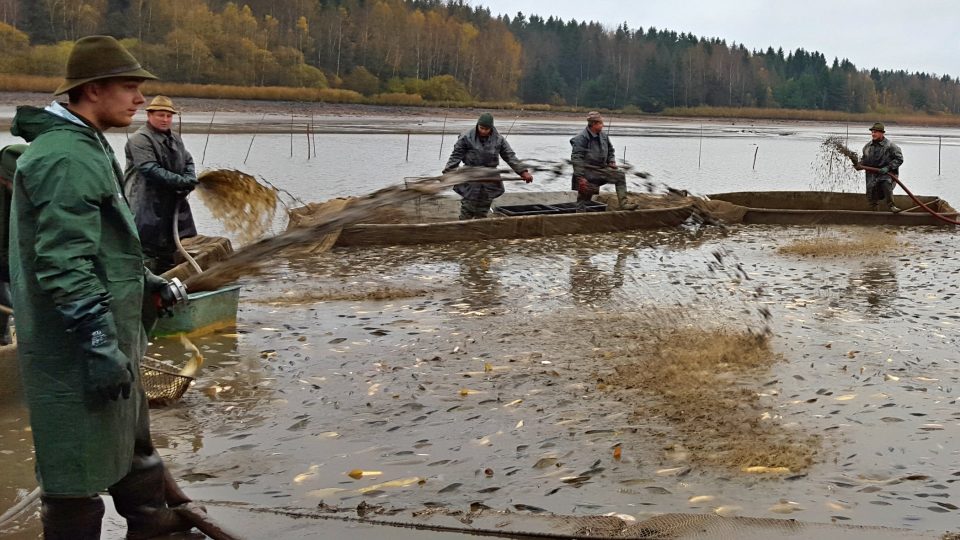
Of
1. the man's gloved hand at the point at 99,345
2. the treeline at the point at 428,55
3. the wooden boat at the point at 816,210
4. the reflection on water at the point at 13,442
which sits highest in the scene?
the treeline at the point at 428,55

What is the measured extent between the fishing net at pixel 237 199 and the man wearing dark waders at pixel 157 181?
0.93 m

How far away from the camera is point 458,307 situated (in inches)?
414

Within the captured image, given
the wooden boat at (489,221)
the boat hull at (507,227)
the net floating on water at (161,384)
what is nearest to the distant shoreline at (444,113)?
the wooden boat at (489,221)

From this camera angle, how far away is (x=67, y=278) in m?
3.61

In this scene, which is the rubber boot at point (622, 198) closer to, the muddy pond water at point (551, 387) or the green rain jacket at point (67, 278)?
the muddy pond water at point (551, 387)

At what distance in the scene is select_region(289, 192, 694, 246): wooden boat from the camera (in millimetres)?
14375

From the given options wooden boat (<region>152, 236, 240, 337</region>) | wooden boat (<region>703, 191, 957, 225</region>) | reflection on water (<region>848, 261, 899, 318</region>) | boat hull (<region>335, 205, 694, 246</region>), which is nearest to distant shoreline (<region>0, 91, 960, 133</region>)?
boat hull (<region>335, 205, 694, 246</region>)

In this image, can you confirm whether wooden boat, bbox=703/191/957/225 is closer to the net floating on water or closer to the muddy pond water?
the muddy pond water

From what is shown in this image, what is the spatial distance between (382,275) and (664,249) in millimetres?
4867

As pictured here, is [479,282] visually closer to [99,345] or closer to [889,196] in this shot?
[99,345]

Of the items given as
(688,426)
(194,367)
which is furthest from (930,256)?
(194,367)

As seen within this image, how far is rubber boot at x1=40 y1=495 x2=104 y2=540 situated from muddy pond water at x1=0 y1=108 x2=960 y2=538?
2.82ft

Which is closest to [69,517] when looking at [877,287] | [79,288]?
[79,288]

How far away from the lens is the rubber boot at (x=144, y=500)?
4.32 metres
